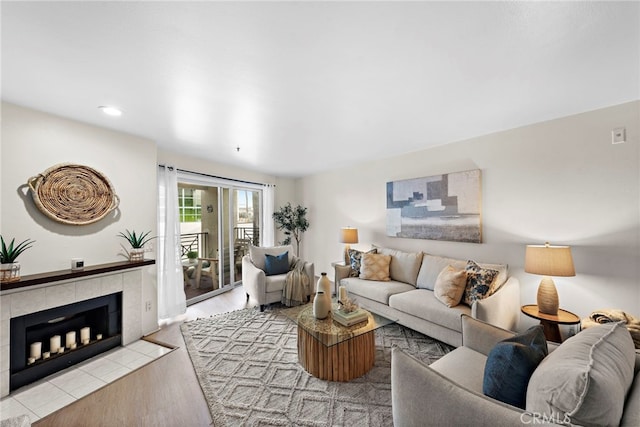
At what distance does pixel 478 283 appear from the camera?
2.55 metres

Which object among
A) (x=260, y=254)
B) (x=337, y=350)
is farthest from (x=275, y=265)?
(x=337, y=350)

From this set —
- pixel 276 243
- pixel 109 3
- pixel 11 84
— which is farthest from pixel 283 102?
pixel 276 243

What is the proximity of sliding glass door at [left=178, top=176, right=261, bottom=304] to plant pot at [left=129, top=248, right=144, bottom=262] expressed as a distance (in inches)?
42.8

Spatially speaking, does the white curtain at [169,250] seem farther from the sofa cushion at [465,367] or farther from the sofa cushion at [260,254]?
the sofa cushion at [465,367]

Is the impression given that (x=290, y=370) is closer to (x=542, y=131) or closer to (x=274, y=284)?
(x=274, y=284)

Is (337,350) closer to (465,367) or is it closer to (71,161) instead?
(465,367)

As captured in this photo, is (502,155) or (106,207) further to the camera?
(502,155)

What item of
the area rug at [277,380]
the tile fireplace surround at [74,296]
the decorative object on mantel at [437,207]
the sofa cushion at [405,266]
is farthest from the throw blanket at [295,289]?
the tile fireplace surround at [74,296]

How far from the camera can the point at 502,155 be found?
2883 millimetres

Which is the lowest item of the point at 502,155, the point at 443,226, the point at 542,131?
the point at 443,226

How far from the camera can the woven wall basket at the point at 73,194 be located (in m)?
2.23

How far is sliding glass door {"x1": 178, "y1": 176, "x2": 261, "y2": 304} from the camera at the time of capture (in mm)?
4117

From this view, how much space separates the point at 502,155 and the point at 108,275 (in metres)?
4.65

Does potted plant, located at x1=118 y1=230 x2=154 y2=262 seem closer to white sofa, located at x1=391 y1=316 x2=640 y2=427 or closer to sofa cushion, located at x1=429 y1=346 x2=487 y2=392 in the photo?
white sofa, located at x1=391 y1=316 x2=640 y2=427
